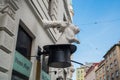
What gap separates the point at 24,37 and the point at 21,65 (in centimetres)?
135

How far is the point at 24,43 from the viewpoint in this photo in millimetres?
8969

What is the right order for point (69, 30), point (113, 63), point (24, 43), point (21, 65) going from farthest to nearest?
point (113, 63), point (69, 30), point (24, 43), point (21, 65)

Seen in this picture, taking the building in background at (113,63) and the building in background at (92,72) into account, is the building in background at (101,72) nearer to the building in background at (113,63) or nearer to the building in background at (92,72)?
the building in background at (113,63)

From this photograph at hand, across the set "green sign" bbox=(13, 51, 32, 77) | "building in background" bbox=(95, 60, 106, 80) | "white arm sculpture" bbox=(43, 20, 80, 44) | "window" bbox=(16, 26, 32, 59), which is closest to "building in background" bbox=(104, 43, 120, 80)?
"building in background" bbox=(95, 60, 106, 80)

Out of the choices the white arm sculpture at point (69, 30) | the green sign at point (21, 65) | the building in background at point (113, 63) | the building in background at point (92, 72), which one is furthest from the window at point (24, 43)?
the building in background at point (92, 72)

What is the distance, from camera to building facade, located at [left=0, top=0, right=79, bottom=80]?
262 inches

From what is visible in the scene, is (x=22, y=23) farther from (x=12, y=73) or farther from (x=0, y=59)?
(x=0, y=59)

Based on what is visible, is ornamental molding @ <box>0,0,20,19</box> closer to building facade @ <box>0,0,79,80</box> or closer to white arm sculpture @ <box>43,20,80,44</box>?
building facade @ <box>0,0,79,80</box>

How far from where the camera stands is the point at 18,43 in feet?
→ 27.2

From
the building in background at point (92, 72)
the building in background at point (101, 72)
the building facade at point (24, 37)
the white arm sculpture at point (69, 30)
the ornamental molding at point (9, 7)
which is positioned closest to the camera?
the building facade at point (24, 37)

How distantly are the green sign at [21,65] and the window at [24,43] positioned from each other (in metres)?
0.36

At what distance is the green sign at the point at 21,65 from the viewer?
24.7 ft

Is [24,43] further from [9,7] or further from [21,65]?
[9,7]

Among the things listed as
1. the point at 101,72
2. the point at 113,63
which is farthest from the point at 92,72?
the point at 113,63
